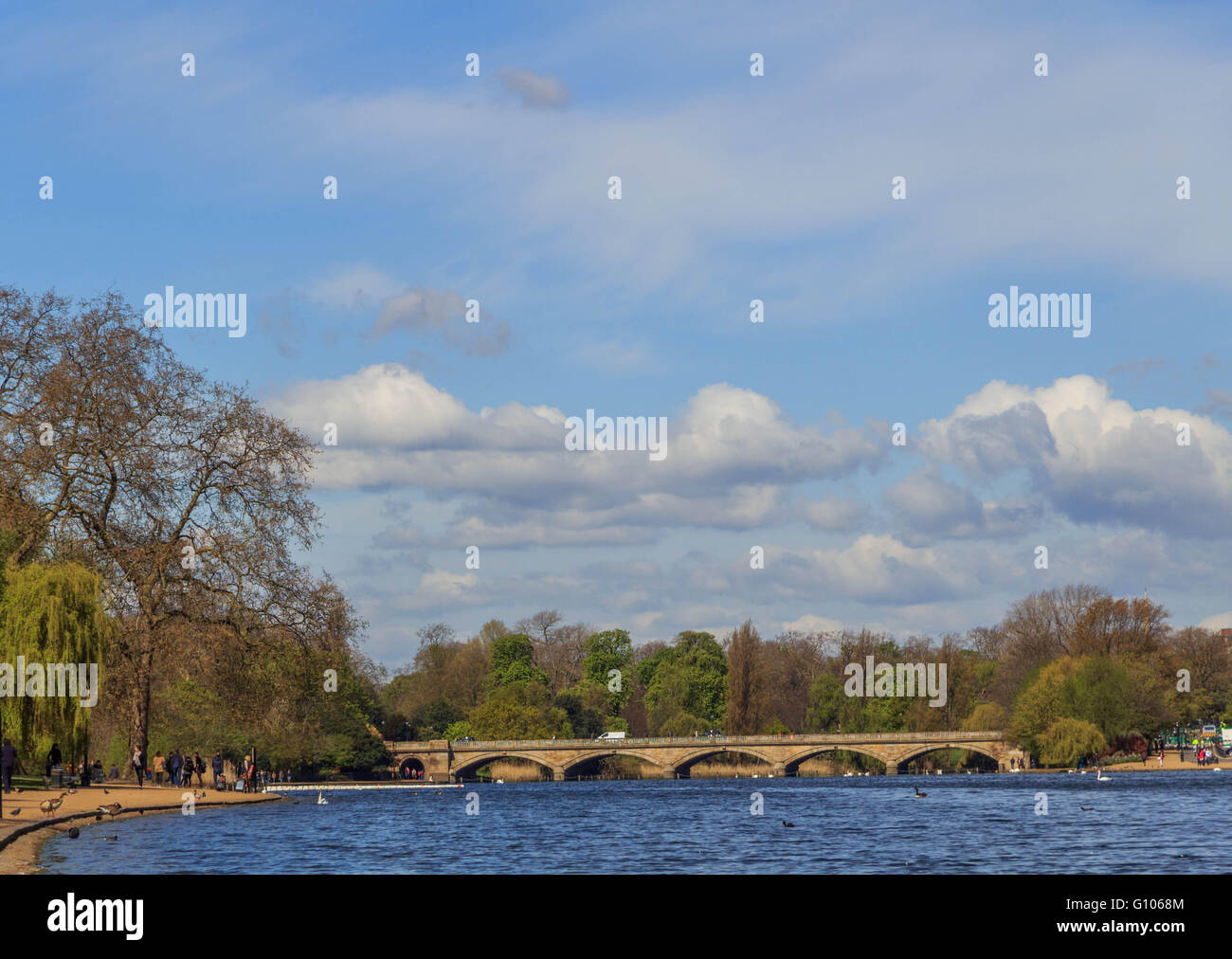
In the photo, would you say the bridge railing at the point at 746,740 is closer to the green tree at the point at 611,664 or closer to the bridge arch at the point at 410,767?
the bridge arch at the point at 410,767

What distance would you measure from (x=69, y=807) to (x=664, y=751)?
297 ft

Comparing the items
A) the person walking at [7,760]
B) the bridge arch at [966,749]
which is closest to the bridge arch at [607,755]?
the bridge arch at [966,749]

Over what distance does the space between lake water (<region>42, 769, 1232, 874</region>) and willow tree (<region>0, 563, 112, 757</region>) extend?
4046 millimetres

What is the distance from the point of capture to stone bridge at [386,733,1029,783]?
385 ft

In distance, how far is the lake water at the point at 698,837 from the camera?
3353 cm

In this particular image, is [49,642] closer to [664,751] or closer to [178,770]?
[178,770]

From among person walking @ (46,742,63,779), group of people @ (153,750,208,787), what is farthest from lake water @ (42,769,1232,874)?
person walking @ (46,742,63,779)

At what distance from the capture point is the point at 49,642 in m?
42.1

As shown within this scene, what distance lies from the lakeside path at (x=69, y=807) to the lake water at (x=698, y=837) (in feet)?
2.00

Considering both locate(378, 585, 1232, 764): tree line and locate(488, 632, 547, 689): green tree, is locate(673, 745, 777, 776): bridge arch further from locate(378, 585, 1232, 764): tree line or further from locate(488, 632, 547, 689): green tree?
locate(488, 632, 547, 689): green tree

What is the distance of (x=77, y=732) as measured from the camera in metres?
43.2

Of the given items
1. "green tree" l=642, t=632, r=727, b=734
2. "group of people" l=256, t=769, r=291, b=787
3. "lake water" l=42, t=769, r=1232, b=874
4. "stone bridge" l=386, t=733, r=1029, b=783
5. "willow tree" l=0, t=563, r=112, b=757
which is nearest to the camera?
"lake water" l=42, t=769, r=1232, b=874
